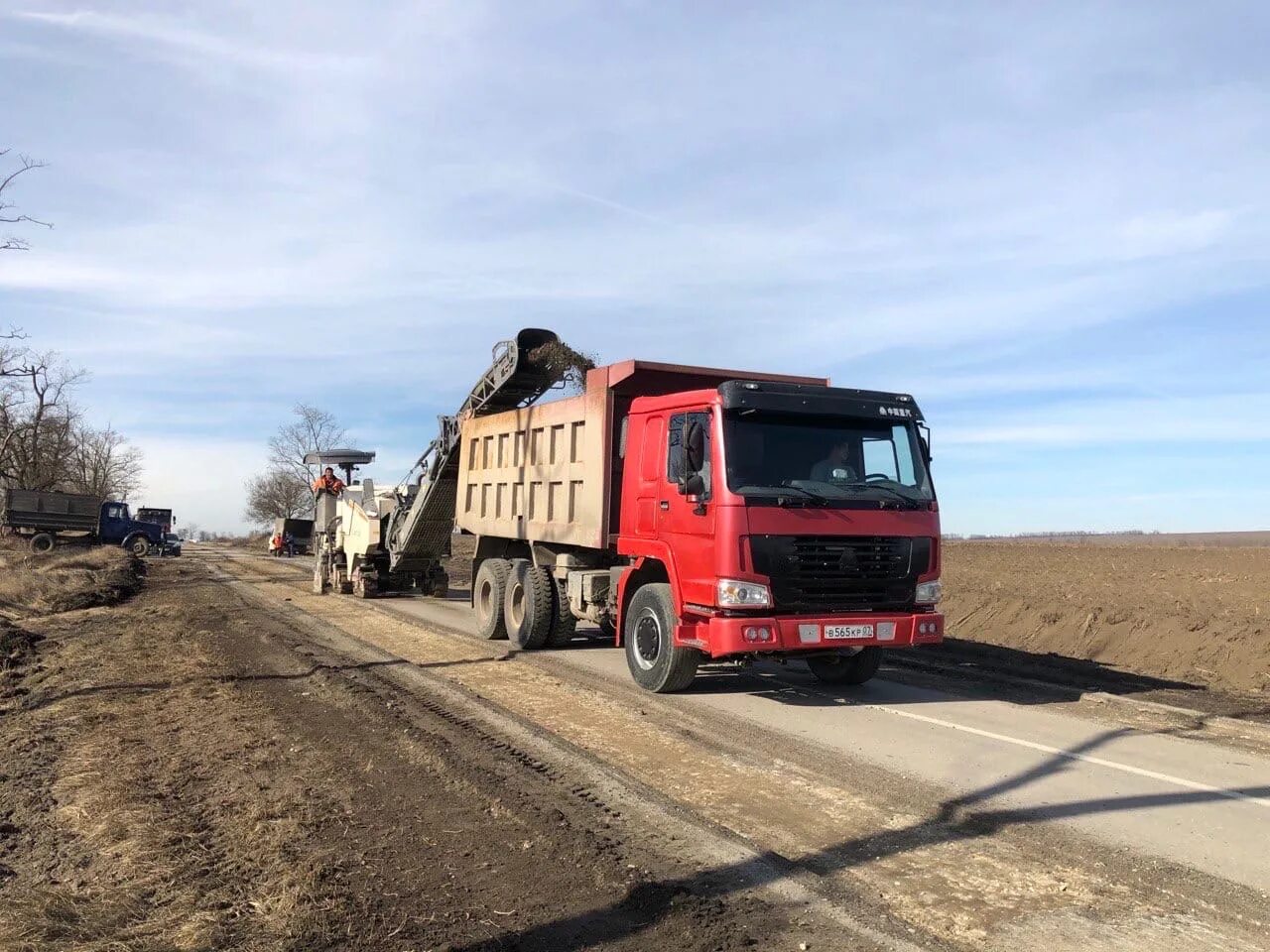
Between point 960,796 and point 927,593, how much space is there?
10.1ft

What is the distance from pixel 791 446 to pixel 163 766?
5570 millimetres

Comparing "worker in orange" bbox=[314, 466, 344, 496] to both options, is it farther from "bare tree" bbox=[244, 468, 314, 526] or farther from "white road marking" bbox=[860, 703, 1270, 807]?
"bare tree" bbox=[244, 468, 314, 526]

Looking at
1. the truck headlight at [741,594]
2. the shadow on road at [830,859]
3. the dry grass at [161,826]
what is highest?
the truck headlight at [741,594]

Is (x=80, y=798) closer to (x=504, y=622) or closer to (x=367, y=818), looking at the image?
(x=367, y=818)

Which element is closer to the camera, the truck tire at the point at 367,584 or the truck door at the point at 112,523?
the truck tire at the point at 367,584

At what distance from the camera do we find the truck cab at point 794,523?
25.6 feet

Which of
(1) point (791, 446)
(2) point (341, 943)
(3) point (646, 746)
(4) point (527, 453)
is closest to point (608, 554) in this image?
(4) point (527, 453)

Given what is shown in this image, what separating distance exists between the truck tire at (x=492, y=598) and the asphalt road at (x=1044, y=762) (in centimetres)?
337

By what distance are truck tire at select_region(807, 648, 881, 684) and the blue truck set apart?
122 feet

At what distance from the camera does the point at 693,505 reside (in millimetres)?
8305

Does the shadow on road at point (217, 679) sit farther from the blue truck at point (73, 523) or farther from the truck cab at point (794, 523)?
the blue truck at point (73, 523)

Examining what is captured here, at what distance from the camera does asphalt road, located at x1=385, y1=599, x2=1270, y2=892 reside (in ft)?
16.5

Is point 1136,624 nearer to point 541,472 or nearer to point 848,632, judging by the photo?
point 848,632

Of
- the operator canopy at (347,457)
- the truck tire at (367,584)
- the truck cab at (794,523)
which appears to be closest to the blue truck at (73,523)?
the operator canopy at (347,457)
